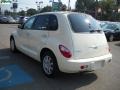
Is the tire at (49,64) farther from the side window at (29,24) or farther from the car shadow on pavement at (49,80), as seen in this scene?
the side window at (29,24)

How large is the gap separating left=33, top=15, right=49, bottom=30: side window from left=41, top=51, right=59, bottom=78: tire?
83 centimetres

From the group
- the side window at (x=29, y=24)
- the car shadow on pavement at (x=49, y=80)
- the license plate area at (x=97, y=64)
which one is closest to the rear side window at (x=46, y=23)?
the side window at (x=29, y=24)

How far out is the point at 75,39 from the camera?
5855 mm

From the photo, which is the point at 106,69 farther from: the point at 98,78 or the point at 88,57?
the point at 88,57

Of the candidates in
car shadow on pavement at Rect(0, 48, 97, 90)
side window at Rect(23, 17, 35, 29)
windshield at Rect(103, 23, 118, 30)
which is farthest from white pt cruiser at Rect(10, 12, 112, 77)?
windshield at Rect(103, 23, 118, 30)

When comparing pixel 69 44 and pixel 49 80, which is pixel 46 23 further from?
pixel 49 80

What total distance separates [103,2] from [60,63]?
53952 millimetres

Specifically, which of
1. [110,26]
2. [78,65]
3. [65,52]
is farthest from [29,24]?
[110,26]

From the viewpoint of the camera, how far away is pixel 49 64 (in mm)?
6320

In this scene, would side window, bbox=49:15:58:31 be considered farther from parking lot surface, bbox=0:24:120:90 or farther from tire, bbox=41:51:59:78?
parking lot surface, bbox=0:24:120:90

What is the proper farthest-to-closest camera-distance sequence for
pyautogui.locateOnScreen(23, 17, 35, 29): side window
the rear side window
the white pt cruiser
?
1. pyautogui.locateOnScreen(23, 17, 35, 29): side window
2. the rear side window
3. the white pt cruiser

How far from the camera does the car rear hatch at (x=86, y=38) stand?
19.3 ft

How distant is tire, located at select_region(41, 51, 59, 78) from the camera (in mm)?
6106

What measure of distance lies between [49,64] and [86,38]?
1224 mm
